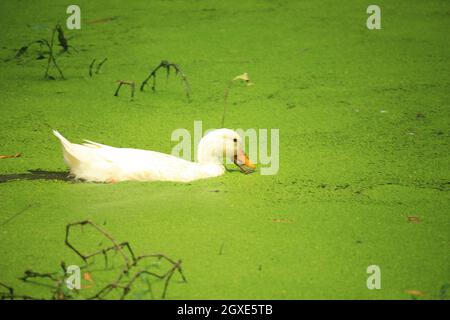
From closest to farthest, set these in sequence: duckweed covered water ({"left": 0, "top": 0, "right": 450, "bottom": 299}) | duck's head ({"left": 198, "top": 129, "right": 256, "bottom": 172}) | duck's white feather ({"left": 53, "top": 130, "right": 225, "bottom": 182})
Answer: duckweed covered water ({"left": 0, "top": 0, "right": 450, "bottom": 299}) → duck's white feather ({"left": 53, "top": 130, "right": 225, "bottom": 182}) → duck's head ({"left": 198, "top": 129, "right": 256, "bottom": 172})

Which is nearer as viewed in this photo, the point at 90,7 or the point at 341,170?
the point at 341,170

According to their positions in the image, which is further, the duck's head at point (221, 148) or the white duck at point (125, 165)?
the duck's head at point (221, 148)

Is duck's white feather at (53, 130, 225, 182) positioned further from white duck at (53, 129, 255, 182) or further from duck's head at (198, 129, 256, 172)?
duck's head at (198, 129, 256, 172)

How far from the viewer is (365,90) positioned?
509 centimetres

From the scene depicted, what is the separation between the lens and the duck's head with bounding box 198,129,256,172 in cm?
412

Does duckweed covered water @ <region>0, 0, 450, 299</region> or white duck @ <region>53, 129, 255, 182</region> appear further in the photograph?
white duck @ <region>53, 129, 255, 182</region>

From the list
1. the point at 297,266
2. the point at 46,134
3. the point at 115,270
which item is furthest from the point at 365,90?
the point at 115,270

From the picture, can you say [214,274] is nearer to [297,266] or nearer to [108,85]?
[297,266]

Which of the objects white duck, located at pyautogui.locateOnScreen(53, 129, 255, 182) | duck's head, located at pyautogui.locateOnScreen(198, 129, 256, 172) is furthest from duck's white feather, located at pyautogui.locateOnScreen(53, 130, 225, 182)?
duck's head, located at pyautogui.locateOnScreen(198, 129, 256, 172)

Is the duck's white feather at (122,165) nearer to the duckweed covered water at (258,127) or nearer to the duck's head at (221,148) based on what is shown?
the duckweed covered water at (258,127)

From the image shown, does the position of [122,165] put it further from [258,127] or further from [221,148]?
[258,127]

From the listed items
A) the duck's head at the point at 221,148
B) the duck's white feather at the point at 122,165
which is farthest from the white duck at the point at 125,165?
the duck's head at the point at 221,148

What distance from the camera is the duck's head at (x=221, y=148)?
4121 millimetres

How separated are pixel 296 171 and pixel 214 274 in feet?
4.06
